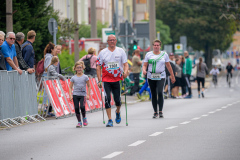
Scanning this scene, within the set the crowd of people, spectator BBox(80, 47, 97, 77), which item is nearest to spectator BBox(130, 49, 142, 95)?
spectator BBox(80, 47, 97, 77)

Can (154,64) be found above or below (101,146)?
above

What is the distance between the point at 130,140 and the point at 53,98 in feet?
19.7

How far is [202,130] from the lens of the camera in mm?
12742

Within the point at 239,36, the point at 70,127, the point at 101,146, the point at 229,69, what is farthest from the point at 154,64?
the point at 239,36

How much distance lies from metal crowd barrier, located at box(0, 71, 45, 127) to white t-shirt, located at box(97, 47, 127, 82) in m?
2.25

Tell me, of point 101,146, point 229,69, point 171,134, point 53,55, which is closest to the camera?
point 101,146

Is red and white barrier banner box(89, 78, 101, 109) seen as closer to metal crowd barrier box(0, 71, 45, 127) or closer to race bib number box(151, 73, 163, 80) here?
metal crowd barrier box(0, 71, 45, 127)

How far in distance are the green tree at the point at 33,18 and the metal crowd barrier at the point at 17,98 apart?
8492 mm

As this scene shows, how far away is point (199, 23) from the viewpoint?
3307 inches

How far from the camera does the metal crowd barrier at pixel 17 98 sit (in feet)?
47.9

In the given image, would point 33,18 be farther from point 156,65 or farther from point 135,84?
point 156,65

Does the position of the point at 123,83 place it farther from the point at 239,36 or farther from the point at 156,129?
the point at 239,36

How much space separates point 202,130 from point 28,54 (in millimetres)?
5510

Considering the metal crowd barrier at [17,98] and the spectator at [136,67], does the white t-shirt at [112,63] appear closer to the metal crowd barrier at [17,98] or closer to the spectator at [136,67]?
the metal crowd barrier at [17,98]
